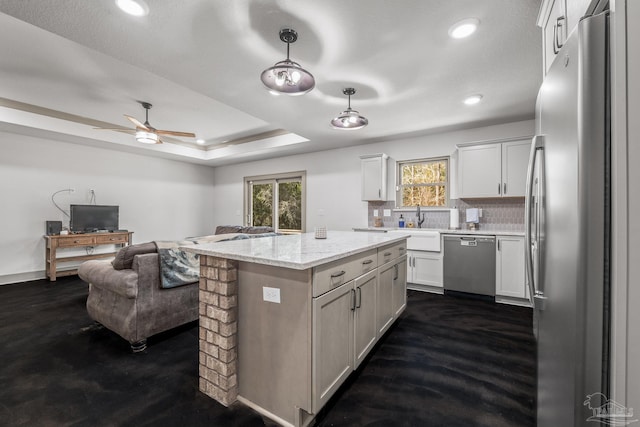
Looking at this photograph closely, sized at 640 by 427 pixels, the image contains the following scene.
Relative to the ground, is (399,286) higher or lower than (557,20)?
lower

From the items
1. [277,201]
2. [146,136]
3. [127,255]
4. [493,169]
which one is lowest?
[127,255]

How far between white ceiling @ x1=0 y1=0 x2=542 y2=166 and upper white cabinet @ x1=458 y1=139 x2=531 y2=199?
0.42 meters

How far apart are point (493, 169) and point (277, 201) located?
4.49 meters

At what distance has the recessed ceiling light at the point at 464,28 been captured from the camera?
190cm

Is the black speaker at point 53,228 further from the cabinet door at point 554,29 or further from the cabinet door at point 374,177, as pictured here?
the cabinet door at point 554,29

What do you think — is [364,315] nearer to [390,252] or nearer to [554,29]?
[390,252]

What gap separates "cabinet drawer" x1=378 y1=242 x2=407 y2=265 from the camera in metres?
2.32

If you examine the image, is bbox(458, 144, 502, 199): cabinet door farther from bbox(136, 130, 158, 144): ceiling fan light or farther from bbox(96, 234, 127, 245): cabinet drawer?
bbox(96, 234, 127, 245): cabinet drawer

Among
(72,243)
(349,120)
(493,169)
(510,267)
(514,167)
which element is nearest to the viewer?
(349,120)

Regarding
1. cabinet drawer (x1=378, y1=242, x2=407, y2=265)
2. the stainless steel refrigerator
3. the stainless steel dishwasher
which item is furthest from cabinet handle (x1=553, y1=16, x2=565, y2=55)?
the stainless steel dishwasher

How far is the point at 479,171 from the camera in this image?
393cm

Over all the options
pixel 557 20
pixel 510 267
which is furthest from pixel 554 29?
pixel 510 267

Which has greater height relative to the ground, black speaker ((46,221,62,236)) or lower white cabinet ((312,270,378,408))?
black speaker ((46,221,62,236))

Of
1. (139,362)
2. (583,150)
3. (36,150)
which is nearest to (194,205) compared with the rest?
(36,150)
